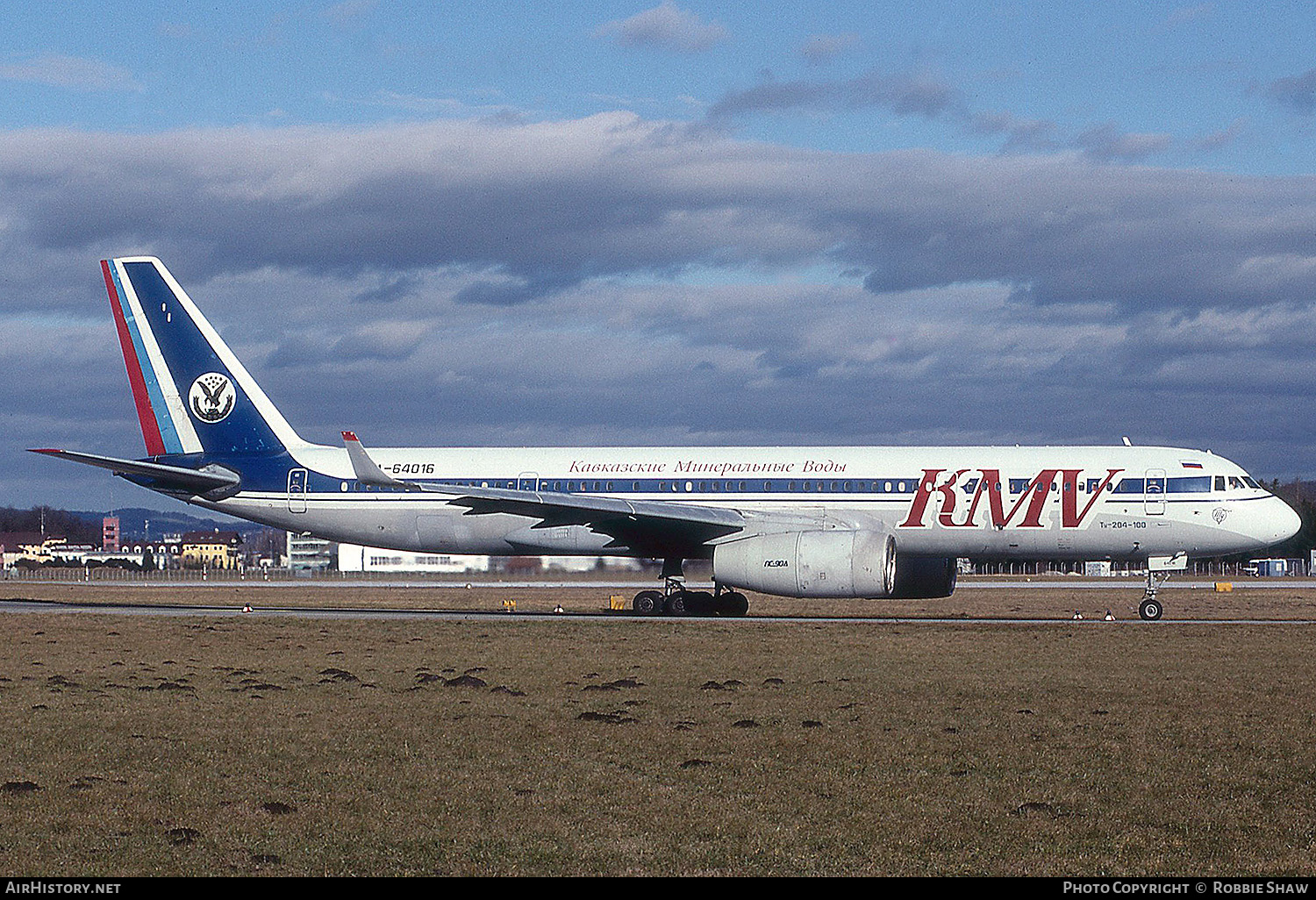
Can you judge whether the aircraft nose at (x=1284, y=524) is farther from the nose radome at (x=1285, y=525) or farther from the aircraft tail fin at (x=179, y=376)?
the aircraft tail fin at (x=179, y=376)

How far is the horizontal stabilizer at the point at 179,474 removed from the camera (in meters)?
38.2

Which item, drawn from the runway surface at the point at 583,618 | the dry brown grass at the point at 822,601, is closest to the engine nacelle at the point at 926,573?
the dry brown grass at the point at 822,601

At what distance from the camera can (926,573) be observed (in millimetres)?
37375

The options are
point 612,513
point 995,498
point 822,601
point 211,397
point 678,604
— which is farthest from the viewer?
point 822,601

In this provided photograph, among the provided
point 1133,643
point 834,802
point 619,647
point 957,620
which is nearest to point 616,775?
point 834,802

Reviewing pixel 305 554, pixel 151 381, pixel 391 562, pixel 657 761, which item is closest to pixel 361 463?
pixel 151 381

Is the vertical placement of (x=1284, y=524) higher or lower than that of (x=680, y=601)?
higher

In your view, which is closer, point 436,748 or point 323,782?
point 323,782

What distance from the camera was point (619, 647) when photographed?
1045 inches

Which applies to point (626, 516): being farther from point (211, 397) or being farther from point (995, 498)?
point (211, 397)

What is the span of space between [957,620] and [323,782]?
24569 mm

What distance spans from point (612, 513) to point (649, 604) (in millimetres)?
3824
